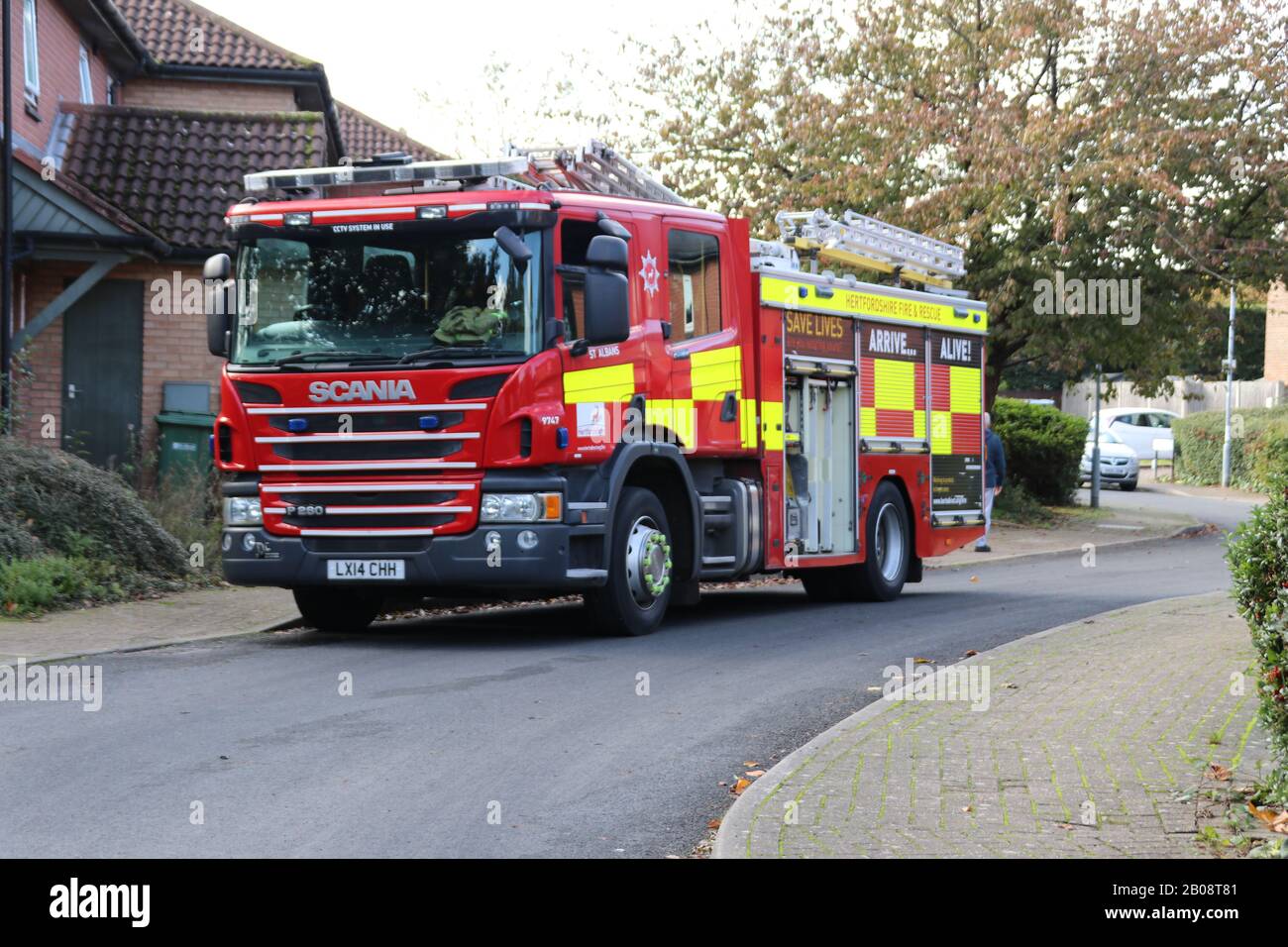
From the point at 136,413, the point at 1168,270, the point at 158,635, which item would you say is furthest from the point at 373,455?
the point at 1168,270

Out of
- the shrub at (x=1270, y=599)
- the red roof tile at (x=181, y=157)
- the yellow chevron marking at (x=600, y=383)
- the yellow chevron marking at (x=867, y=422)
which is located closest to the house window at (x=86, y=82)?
the red roof tile at (x=181, y=157)

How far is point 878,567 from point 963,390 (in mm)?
2512

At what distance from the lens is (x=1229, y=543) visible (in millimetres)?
7625

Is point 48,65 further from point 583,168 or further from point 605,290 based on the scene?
point 605,290

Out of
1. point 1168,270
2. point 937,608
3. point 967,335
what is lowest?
point 937,608

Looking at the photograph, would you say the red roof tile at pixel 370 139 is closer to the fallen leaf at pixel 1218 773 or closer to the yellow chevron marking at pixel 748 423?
the yellow chevron marking at pixel 748 423

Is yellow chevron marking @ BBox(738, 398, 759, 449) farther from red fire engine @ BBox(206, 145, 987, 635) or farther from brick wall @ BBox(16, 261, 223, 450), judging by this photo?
brick wall @ BBox(16, 261, 223, 450)

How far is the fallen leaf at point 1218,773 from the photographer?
6.86 metres

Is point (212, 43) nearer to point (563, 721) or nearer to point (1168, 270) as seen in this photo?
point (1168, 270)

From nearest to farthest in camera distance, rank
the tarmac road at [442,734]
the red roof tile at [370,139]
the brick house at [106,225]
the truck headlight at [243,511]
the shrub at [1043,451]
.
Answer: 1. the tarmac road at [442,734]
2. the truck headlight at [243,511]
3. the brick house at [106,225]
4. the shrub at [1043,451]
5. the red roof tile at [370,139]

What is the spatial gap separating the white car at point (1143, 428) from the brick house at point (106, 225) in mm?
31689

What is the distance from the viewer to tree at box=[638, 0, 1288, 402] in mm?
25781

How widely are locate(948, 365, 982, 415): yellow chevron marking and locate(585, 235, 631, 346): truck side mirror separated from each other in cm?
650
